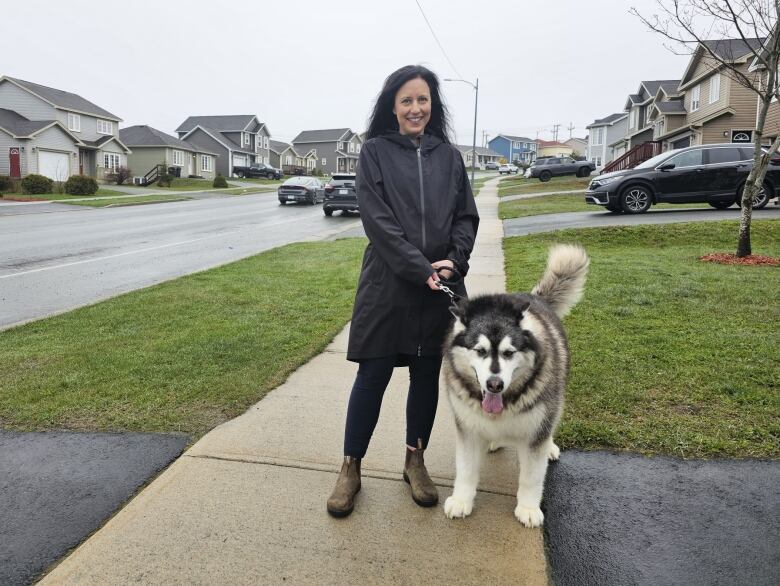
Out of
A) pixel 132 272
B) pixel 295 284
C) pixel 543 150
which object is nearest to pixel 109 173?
pixel 132 272

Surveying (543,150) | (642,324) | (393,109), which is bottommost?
(642,324)

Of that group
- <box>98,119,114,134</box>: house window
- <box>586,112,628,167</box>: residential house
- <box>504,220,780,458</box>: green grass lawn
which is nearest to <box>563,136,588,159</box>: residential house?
<box>586,112,628,167</box>: residential house

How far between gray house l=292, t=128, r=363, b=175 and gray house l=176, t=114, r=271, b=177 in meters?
17.5

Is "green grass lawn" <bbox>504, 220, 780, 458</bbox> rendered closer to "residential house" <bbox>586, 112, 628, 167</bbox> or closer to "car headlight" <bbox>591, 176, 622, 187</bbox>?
"car headlight" <bbox>591, 176, 622, 187</bbox>

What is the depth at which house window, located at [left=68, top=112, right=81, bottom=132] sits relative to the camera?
165 ft

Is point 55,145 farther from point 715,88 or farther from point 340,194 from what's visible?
point 715,88

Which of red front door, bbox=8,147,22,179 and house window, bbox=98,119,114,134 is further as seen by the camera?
house window, bbox=98,119,114,134

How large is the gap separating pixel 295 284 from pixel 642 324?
206 inches

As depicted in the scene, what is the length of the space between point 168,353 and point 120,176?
49764mm

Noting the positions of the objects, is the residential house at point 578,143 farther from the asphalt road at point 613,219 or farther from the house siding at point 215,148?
the asphalt road at point 613,219

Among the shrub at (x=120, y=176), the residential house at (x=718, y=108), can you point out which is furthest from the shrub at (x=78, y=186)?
the residential house at (x=718, y=108)

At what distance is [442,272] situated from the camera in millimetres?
3041

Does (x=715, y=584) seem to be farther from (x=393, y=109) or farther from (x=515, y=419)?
(x=393, y=109)

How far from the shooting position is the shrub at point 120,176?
1953 inches
